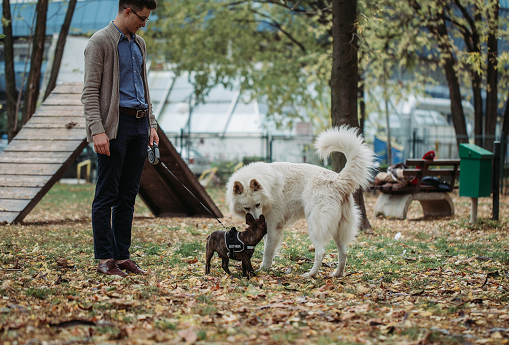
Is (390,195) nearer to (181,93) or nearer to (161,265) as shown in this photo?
(161,265)

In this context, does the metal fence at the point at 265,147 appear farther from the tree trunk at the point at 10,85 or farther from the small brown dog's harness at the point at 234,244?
the small brown dog's harness at the point at 234,244

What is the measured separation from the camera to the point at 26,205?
21.9ft

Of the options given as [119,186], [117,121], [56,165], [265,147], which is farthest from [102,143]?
[265,147]

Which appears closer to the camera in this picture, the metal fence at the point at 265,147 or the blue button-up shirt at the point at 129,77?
the blue button-up shirt at the point at 129,77

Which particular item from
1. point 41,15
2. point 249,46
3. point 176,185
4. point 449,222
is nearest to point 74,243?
point 176,185

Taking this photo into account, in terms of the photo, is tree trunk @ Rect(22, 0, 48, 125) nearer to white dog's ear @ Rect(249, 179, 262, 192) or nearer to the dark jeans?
the dark jeans

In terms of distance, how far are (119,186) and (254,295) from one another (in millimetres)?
1557

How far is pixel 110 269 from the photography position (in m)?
3.93

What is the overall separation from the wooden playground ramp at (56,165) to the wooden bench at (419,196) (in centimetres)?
356

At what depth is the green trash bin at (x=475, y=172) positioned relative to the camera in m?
7.52

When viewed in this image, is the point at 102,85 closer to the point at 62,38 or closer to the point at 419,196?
the point at 419,196

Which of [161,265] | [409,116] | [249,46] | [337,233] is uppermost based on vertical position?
[249,46]

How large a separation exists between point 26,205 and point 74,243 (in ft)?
5.15

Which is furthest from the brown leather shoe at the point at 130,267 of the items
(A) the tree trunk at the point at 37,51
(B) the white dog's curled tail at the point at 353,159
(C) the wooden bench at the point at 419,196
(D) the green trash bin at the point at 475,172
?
(A) the tree trunk at the point at 37,51
